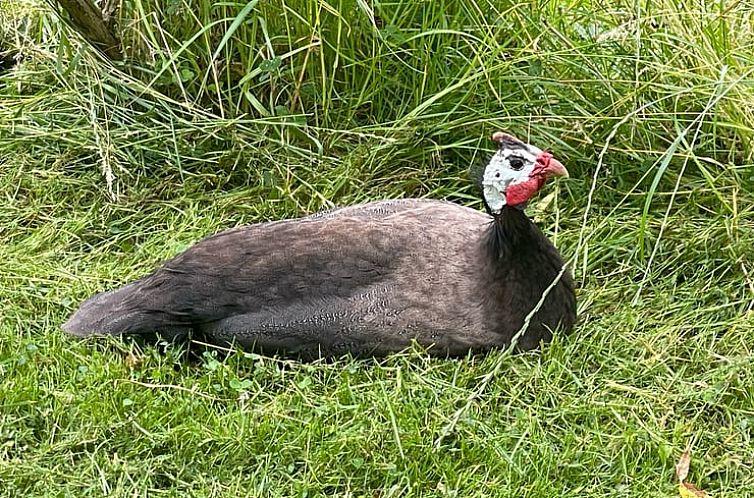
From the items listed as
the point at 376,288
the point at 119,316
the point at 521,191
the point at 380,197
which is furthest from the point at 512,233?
the point at 119,316

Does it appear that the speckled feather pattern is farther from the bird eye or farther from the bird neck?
the bird eye

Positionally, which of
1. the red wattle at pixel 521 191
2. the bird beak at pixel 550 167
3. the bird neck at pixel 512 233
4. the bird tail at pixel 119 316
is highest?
the bird beak at pixel 550 167

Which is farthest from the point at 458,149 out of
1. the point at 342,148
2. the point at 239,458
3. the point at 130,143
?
the point at 239,458

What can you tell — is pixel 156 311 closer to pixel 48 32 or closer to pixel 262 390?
pixel 262 390

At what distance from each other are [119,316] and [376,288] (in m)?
0.77

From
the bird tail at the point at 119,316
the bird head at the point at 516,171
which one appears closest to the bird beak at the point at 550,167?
the bird head at the point at 516,171

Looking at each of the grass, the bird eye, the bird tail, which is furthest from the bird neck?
the bird tail

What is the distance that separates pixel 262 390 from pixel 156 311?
444 millimetres

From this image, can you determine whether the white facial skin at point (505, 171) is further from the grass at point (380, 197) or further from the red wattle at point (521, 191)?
the grass at point (380, 197)

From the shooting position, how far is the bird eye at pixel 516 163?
11.1 ft

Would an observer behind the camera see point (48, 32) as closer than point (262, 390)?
No

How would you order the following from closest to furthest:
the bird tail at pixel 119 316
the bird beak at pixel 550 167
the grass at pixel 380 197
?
the grass at pixel 380 197
the bird beak at pixel 550 167
the bird tail at pixel 119 316

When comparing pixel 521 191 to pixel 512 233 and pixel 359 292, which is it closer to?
pixel 512 233

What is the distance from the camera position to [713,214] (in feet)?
12.8
